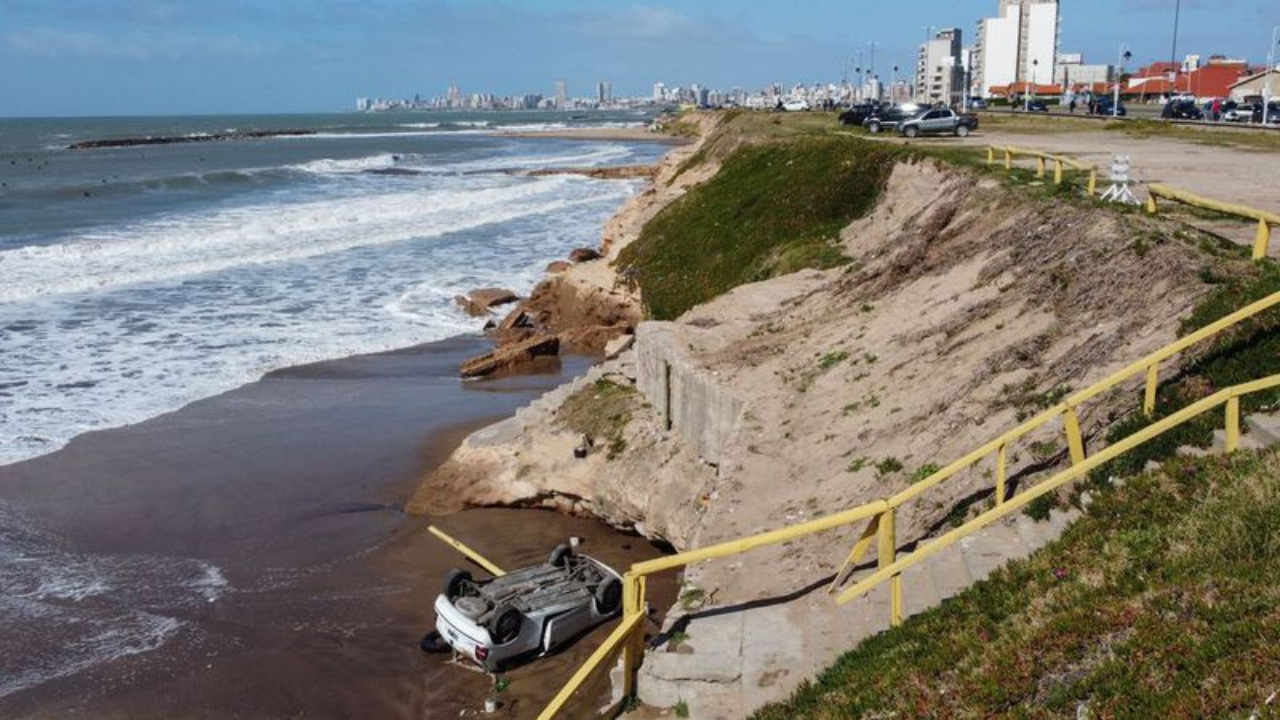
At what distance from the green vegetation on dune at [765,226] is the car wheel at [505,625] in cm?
1085

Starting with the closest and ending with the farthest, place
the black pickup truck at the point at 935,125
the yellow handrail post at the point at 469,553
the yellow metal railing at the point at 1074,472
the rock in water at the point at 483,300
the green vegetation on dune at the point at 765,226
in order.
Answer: the yellow metal railing at the point at 1074,472 → the yellow handrail post at the point at 469,553 → the green vegetation on dune at the point at 765,226 → the rock in water at the point at 483,300 → the black pickup truck at the point at 935,125

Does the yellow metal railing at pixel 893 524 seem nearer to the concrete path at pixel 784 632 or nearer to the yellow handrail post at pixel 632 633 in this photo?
the yellow handrail post at pixel 632 633

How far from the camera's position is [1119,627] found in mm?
5871

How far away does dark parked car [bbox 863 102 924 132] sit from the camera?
1837 inches

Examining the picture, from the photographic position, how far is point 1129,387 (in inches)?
351

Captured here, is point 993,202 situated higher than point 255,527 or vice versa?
point 993,202

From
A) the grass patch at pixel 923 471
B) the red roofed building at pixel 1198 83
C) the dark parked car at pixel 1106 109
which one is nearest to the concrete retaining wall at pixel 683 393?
the grass patch at pixel 923 471

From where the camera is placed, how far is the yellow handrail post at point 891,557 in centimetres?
719

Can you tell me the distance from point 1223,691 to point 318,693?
895 cm

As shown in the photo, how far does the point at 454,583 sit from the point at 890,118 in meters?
43.8

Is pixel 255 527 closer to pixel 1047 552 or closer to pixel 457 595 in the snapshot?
pixel 457 595

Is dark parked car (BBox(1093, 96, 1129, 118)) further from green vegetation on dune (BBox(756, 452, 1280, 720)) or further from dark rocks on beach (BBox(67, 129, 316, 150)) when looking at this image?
dark rocks on beach (BBox(67, 129, 316, 150))

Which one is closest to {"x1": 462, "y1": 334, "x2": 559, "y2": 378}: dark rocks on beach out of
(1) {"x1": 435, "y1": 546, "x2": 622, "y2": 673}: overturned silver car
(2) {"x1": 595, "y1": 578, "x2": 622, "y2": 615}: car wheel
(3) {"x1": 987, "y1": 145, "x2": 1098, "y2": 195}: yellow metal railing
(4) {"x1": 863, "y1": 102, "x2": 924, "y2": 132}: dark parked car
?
(3) {"x1": 987, "y1": 145, "x2": 1098, "y2": 195}: yellow metal railing

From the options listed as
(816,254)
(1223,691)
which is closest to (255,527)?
(816,254)
